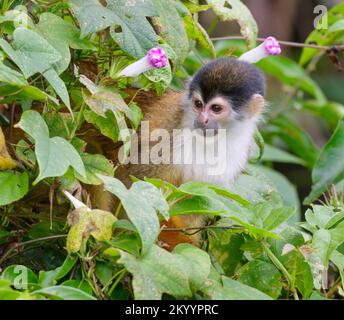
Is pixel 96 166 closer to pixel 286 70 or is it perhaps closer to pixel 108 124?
pixel 108 124

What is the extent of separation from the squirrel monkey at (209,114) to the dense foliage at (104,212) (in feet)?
0.94

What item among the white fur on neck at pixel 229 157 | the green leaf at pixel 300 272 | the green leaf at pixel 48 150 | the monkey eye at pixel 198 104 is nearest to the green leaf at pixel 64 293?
the green leaf at pixel 48 150

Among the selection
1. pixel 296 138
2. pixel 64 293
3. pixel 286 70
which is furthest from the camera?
pixel 296 138

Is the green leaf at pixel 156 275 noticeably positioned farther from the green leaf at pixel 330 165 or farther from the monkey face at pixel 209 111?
the green leaf at pixel 330 165

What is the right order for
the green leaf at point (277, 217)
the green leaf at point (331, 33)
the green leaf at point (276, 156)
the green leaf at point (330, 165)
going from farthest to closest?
the green leaf at point (276, 156)
the green leaf at point (331, 33)
the green leaf at point (330, 165)
the green leaf at point (277, 217)

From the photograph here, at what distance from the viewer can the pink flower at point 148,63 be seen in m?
2.64

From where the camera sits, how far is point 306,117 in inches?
388

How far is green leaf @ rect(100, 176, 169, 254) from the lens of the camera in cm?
218

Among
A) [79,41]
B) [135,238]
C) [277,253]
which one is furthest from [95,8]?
[277,253]

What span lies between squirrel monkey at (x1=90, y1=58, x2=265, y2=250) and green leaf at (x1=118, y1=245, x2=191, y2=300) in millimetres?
987

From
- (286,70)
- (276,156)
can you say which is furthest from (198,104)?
(286,70)

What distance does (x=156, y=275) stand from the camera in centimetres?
222

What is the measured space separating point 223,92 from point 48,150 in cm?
128

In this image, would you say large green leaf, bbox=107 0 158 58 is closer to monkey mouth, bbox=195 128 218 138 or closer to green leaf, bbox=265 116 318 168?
monkey mouth, bbox=195 128 218 138
